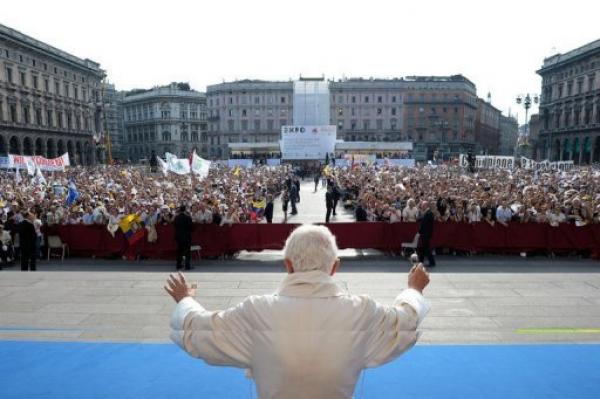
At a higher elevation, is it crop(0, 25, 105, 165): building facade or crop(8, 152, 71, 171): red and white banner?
crop(0, 25, 105, 165): building facade

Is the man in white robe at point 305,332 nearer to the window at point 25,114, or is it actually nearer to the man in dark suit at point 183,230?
the man in dark suit at point 183,230

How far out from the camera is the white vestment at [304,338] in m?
1.90

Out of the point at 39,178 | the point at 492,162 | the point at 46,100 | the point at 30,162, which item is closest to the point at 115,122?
the point at 46,100

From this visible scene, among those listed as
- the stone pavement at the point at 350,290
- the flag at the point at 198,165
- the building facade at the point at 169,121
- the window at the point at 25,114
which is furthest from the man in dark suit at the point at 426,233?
the building facade at the point at 169,121

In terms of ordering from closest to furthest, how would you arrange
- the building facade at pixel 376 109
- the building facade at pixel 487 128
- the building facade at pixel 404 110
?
the building facade at pixel 404 110 < the building facade at pixel 376 109 < the building facade at pixel 487 128

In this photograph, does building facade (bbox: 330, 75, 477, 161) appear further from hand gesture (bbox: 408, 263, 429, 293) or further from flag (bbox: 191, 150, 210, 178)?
hand gesture (bbox: 408, 263, 429, 293)

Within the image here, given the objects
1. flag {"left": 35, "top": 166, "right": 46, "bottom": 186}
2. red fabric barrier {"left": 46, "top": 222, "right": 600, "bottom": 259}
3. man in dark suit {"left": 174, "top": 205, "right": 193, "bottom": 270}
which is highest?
flag {"left": 35, "top": 166, "right": 46, "bottom": 186}

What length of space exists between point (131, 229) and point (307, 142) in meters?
38.7

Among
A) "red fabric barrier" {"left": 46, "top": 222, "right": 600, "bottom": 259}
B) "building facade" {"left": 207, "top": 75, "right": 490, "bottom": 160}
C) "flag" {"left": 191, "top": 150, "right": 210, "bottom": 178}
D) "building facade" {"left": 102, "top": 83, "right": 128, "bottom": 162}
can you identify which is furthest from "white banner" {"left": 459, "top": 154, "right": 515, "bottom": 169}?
"building facade" {"left": 102, "top": 83, "right": 128, "bottom": 162}

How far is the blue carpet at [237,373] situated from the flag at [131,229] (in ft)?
20.3

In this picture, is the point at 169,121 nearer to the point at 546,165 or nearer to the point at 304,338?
the point at 546,165

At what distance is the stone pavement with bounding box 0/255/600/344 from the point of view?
21.6 ft

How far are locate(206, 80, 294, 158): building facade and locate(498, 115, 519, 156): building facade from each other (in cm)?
8246

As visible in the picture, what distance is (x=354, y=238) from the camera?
12.6m
